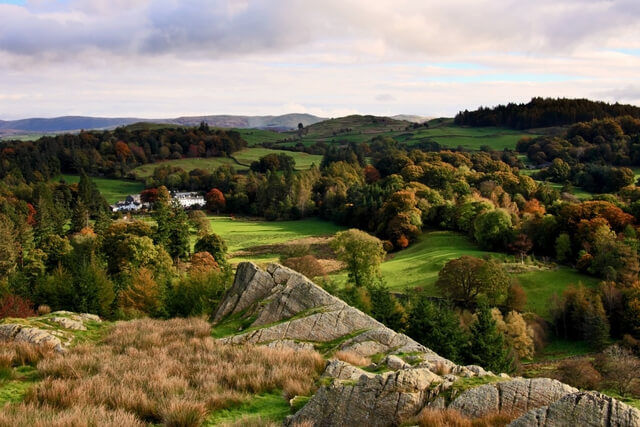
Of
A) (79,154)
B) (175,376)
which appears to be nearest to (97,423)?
(175,376)

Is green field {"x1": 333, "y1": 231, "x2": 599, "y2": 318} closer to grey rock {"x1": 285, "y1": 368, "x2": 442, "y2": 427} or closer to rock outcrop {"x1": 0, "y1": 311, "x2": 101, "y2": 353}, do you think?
rock outcrop {"x1": 0, "y1": 311, "x2": 101, "y2": 353}

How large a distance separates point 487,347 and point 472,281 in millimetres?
20265

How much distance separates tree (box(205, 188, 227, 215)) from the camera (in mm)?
127562

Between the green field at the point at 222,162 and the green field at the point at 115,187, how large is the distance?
574 centimetres

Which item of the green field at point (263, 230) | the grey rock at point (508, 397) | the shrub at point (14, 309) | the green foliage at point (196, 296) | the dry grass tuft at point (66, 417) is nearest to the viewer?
the dry grass tuft at point (66, 417)

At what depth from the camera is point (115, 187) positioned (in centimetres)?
14938

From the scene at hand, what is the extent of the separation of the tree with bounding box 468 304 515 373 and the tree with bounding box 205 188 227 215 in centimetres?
10091

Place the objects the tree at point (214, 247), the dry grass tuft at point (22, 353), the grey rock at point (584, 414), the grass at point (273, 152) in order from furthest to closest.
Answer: the grass at point (273, 152), the tree at point (214, 247), the dry grass tuft at point (22, 353), the grey rock at point (584, 414)

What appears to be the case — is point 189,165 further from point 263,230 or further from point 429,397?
point 429,397

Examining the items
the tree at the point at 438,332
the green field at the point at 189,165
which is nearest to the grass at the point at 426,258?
the tree at the point at 438,332

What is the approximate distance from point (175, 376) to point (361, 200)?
93198mm

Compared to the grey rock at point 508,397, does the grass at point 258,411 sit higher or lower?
lower

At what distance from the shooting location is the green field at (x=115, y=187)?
14010 cm

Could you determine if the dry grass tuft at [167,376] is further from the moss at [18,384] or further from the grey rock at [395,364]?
the grey rock at [395,364]
